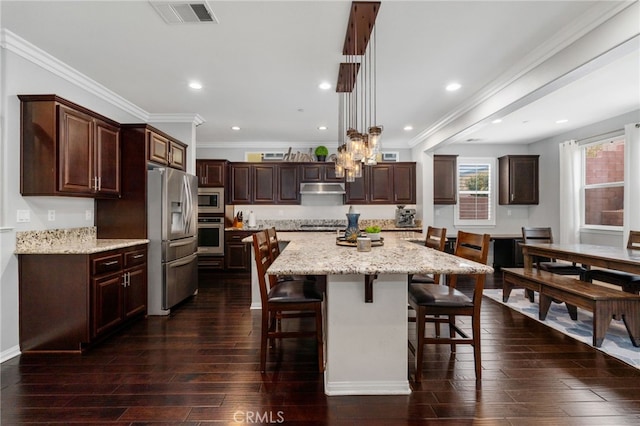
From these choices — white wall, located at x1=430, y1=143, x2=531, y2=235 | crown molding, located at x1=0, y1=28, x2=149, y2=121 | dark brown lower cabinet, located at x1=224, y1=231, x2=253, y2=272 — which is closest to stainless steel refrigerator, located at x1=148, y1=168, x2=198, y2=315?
crown molding, located at x1=0, y1=28, x2=149, y2=121

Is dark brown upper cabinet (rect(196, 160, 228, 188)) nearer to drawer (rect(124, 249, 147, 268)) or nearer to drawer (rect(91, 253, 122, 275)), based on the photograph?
drawer (rect(124, 249, 147, 268))

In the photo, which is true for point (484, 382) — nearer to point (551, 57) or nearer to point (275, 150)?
point (551, 57)

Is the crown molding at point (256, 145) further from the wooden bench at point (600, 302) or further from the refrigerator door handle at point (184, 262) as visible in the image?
the wooden bench at point (600, 302)

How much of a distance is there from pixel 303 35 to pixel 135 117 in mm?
3122

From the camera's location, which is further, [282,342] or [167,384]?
[282,342]

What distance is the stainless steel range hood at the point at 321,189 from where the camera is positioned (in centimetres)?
633

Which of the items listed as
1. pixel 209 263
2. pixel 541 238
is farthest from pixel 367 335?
pixel 209 263

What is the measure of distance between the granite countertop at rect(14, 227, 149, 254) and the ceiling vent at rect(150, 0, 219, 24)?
2021mm

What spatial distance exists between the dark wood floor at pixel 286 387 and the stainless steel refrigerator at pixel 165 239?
723 mm

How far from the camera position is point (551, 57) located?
106 inches

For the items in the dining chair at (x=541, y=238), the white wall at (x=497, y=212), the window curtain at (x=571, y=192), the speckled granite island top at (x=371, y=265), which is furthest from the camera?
the white wall at (x=497, y=212)

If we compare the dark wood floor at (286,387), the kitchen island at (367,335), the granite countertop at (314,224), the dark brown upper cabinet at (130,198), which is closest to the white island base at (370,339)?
the kitchen island at (367,335)

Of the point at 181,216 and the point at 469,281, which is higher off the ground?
the point at 181,216

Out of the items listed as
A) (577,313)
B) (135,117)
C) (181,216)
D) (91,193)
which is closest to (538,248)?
(577,313)
